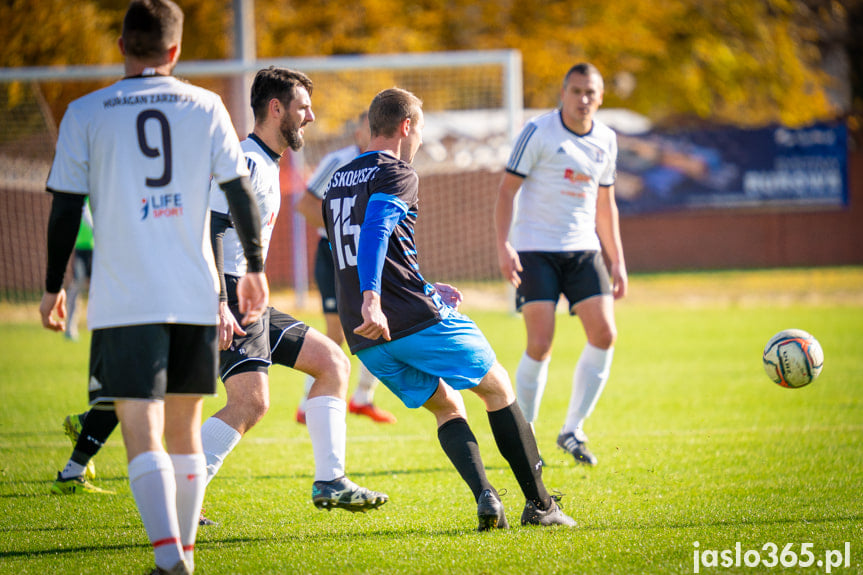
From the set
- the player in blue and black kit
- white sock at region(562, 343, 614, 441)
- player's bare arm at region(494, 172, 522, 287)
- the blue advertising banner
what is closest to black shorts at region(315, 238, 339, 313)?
player's bare arm at region(494, 172, 522, 287)

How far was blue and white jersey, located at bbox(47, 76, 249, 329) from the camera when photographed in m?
3.21

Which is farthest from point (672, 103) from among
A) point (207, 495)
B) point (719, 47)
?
point (207, 495)

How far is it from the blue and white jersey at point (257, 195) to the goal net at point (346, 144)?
8950mm

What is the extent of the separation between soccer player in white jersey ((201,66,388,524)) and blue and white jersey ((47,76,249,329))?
866 mm

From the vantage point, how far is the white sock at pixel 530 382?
5.93 m

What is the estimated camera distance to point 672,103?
25.1 m

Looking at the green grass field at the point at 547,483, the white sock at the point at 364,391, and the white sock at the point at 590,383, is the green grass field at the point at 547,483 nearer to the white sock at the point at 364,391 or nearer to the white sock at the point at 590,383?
the white sock at the point at 364,391

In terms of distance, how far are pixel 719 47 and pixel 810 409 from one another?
1800cm

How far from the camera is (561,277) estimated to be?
5.98 metres

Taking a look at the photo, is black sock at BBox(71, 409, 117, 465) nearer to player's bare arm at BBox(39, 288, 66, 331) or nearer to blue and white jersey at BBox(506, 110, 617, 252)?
player's bare arm at BBox(39, 288, 66, 331)

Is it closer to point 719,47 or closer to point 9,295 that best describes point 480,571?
point 9,295

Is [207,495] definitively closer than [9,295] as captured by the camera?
Yes

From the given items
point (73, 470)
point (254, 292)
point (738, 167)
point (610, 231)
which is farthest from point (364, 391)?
point (738, 167)

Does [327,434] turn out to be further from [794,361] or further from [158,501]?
[794,361]
